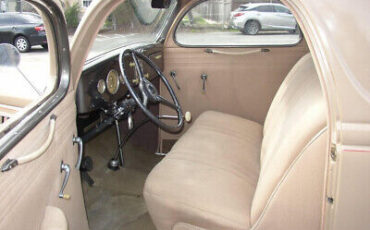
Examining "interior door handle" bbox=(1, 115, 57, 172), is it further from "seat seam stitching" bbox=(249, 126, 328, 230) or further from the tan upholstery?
"seat seam stitching" bbox=(249, 126, 328, 230)

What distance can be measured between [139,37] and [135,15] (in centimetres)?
28

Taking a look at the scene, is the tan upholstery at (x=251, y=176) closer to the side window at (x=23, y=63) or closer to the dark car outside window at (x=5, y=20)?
the side window at (x=23, y=63)

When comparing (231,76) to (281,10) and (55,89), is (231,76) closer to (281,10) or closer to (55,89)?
(281,10)

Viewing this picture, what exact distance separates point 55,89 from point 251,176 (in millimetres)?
1015

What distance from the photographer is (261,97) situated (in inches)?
113

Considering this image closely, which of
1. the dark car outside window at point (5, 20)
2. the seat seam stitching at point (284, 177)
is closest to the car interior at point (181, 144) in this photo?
the seat seam stitching at point (284, 177)

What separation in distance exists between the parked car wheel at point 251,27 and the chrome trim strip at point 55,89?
1905mm

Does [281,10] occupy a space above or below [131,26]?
above

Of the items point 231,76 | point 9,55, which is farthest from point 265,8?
point 9,55

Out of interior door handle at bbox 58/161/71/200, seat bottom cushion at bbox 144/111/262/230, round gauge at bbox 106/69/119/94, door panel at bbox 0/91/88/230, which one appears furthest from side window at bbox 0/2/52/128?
seat bottom cushion at bbox 144/111/262/230

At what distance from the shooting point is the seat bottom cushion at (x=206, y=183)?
4.67ft

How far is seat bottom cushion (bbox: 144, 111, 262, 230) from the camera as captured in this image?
1.42 metres

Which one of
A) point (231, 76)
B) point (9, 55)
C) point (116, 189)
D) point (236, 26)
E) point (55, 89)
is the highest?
point (236, 26)

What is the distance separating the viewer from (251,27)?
288cm
